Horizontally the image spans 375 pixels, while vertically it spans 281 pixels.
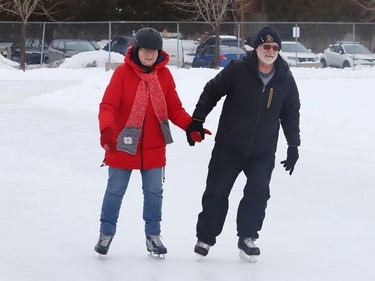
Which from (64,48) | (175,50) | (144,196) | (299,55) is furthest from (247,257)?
(64,48)

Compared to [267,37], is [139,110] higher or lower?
lower

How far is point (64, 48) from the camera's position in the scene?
36.2 meters

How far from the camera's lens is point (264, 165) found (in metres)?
6.03

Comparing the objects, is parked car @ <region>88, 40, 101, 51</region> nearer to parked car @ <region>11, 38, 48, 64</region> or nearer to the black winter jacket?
parked car @ <region>11, 38, 48, 64</region>

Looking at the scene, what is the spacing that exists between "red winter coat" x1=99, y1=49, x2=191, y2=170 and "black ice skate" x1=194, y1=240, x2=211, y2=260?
57cm

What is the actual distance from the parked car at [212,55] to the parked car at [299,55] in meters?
1.62

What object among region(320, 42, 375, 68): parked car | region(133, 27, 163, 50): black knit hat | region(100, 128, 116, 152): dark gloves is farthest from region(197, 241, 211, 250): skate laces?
region(320, 42, 375, 68): parked car

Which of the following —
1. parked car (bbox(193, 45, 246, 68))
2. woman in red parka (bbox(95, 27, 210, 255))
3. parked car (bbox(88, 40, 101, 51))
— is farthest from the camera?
parked car (bbox(88, 40, 101, 51))

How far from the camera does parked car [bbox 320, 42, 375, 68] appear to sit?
35.0 meters

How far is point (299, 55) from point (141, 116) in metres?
30.1

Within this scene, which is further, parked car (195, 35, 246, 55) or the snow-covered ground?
parked car (195, 35, 246, 55)

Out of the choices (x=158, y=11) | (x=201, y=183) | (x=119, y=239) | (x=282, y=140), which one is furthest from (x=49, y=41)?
(x=119, y=239)

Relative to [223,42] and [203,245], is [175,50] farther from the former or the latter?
[203,245]

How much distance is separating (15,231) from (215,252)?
1494 mm
